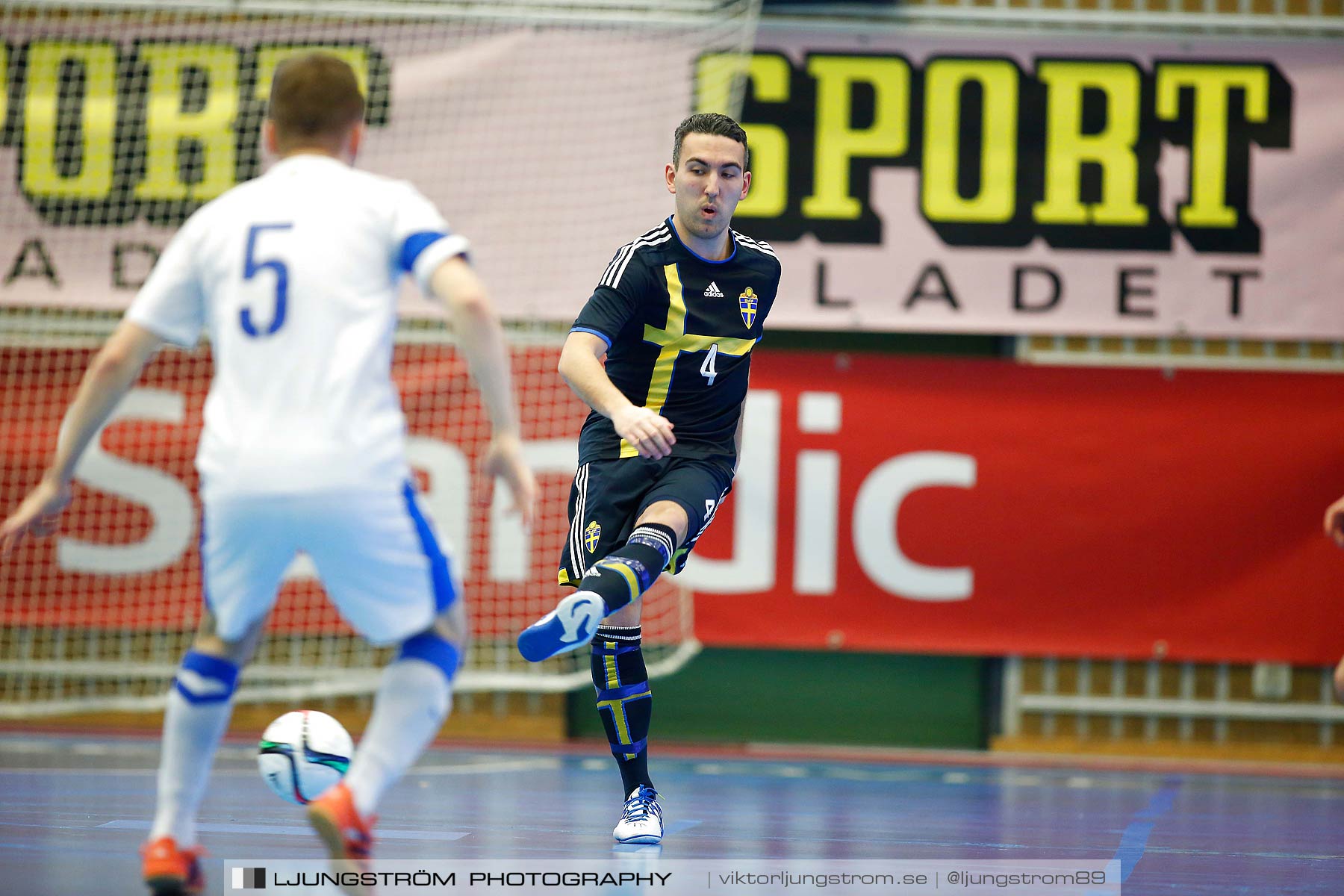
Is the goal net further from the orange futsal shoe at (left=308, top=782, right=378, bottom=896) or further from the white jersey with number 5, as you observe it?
the orange futsal shoe at (left=308, top=782, right=378, bottom=896)

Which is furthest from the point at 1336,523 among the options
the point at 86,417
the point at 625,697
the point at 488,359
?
the point at 86,417

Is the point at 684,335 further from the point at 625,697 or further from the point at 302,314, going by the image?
the point at 302,314

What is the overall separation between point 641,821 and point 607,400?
1.30 m

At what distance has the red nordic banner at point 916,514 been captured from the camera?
8555 mm

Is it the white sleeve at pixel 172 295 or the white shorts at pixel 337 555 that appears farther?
the white sleeve at pixel 172 295

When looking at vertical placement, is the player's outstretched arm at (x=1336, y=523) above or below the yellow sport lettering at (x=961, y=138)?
below

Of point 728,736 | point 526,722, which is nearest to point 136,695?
point 526,722

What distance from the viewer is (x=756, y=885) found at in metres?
3.70

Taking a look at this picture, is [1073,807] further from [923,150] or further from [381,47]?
[381,47]

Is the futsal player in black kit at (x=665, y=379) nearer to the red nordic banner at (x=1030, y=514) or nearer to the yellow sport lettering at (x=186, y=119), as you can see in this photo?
the red nordic banner at (x=1030, y=514)

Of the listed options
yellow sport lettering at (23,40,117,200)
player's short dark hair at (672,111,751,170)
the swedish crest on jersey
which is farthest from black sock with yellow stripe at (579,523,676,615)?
yellow sport lettering at (23,40,117,200)

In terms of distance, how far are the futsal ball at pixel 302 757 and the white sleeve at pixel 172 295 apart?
1.54m

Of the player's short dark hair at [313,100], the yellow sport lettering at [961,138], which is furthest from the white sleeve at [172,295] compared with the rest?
the yellow sport lettering at [961,138]

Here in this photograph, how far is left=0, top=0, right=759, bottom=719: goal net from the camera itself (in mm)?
8539
